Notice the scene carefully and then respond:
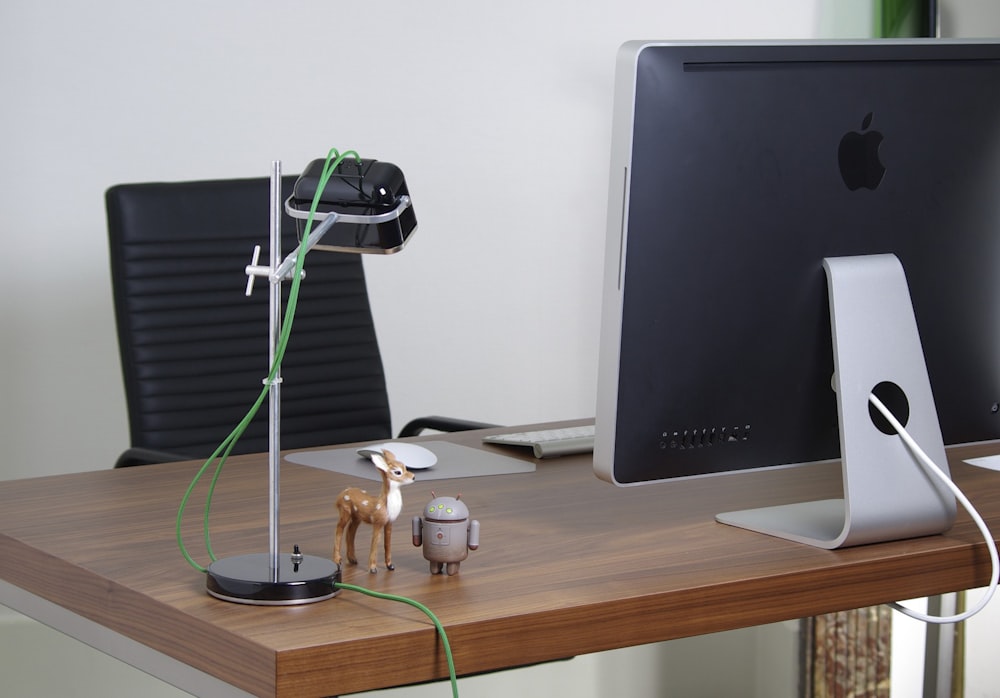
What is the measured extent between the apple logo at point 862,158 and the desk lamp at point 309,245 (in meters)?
0.45

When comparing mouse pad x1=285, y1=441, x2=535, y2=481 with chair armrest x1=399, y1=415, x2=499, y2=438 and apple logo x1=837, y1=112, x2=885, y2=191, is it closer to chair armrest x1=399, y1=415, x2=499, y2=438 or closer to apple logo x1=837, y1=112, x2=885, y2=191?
chair armrest x1=399, y1=415, x2=499, y2=438

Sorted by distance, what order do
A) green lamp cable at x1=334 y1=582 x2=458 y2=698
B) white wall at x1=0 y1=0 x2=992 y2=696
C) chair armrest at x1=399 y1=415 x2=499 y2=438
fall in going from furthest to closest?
white wall at x1=0 y1=0 x2=992 y2=696
chair armrest at x1=399 y1=415 x2=499 y2=438
green lamp cable at x1=334 y1=582 x2=458 y2=698

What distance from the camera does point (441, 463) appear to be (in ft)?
5.66

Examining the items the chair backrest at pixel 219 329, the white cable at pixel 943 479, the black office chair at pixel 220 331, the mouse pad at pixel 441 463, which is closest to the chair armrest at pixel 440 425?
the black office chair at pixel 220 331

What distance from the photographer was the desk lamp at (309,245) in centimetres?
108

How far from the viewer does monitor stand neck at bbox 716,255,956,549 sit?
1282 mm

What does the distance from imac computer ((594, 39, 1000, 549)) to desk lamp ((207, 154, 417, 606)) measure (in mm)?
216

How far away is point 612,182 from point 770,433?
317 mm

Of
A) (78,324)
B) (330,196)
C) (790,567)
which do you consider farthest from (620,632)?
(78,324)

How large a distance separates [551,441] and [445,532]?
0.65 meters

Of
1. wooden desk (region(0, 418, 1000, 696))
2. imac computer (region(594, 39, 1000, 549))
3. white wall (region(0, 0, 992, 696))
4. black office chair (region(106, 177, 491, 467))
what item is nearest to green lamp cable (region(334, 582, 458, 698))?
wooden desk (region(0, 418, 1000, 696))

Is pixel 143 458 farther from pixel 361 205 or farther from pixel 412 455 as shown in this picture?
pixel 361 205

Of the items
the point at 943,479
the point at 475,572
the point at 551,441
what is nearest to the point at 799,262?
the point at 943,479

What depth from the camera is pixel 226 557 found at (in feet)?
3.98
